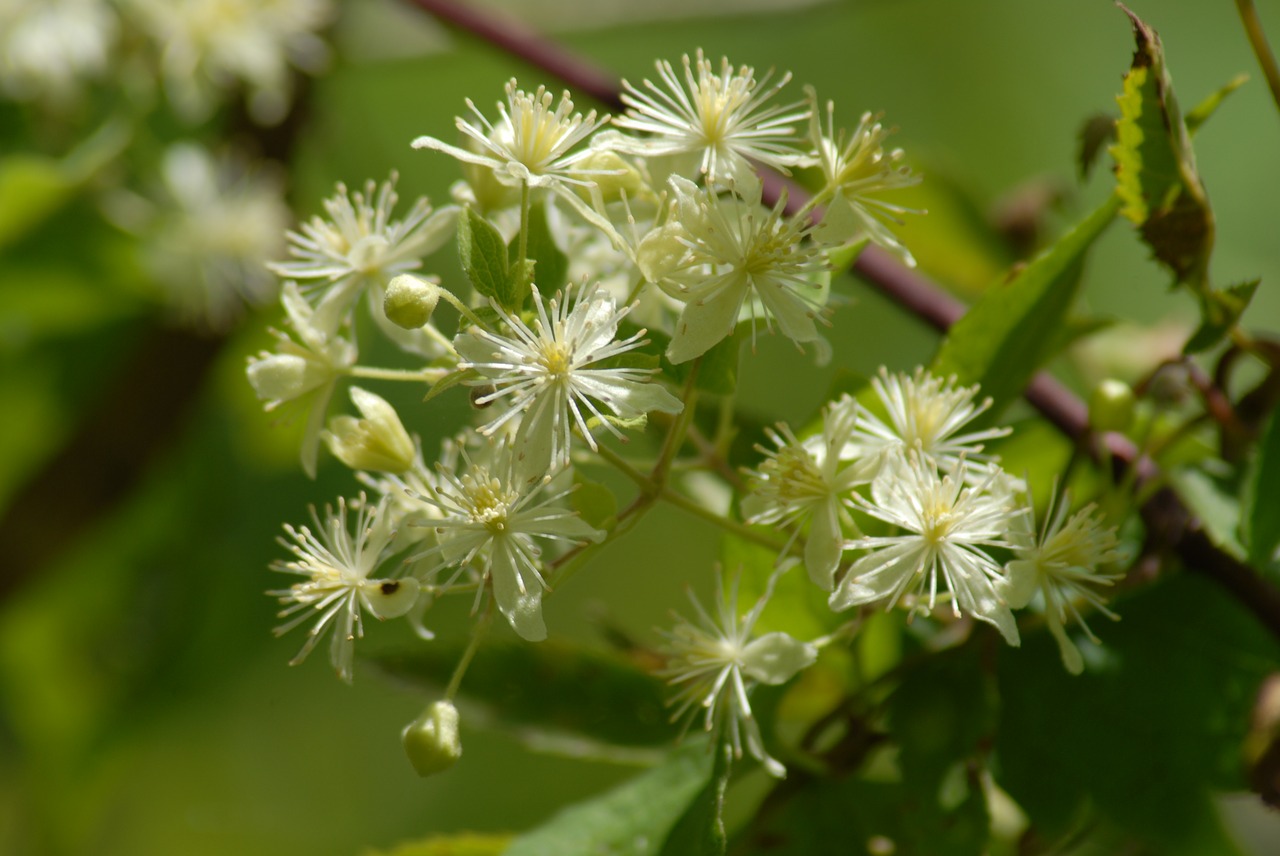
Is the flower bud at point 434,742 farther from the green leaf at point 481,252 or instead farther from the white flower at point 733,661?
the green leaf at point 481,252

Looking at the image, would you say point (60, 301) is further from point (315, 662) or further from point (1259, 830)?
point (1259, 830)

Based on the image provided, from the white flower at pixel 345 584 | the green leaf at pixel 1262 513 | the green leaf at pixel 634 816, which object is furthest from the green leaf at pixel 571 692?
the green leaf at pixel 1262 513

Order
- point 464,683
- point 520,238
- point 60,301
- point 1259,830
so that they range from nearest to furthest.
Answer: point 520,238 < point 464,683 < point 60,301 < point 1259,830

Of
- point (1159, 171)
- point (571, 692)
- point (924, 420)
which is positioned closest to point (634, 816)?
point (571, 692)

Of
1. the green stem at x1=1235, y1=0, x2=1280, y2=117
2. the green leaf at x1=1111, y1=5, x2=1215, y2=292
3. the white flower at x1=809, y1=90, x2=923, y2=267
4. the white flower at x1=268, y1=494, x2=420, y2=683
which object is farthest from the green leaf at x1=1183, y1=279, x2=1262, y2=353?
the white flower at x1=268, y1=494, x2=420, y2=683

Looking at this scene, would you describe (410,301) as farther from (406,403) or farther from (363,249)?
(406,403)

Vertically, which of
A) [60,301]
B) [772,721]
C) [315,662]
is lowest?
[315,662]

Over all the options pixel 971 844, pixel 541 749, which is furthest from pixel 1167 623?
pixel 541 749
